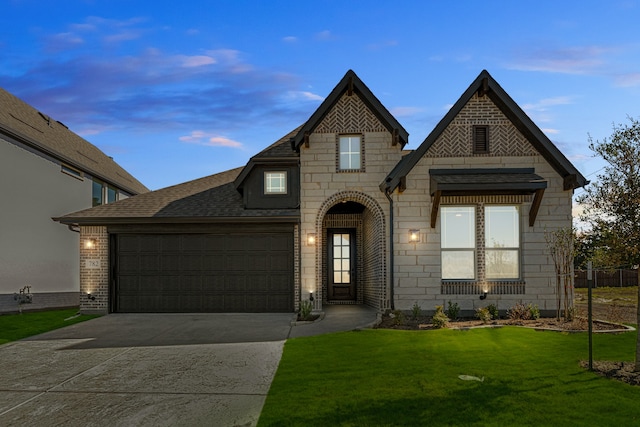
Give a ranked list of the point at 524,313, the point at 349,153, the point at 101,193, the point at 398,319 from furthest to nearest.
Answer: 1. the point at 101,193
2. the point at 349,153
3. the point at 524,313
4. the point at 398,319

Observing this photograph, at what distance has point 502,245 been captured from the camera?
1457cm

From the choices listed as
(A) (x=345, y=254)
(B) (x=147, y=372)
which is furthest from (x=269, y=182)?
(B) (x=147, y=372)

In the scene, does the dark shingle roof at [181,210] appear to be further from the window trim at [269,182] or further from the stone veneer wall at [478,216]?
the stone veneer wall at [478,216]

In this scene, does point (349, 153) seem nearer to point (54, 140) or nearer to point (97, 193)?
point (54, 140)

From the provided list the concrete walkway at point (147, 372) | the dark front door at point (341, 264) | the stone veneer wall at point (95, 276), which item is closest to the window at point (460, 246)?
the concrete walkway at point (147, 372)

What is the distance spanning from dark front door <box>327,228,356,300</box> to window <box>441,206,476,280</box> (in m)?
5.27

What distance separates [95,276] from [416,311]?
1009 cm

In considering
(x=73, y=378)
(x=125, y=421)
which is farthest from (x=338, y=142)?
(x=125, y=421)

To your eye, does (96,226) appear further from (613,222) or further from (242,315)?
(613,222)

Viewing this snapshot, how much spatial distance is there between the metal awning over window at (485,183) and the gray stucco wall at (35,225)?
1456 centimetres

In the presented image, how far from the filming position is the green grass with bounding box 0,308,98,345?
1252 centimetres

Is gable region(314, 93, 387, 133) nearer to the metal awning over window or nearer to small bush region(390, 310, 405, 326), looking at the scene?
the metal awning over window

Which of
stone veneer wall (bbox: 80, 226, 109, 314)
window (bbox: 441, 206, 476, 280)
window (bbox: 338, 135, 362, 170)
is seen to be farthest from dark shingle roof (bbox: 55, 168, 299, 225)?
window (bbox: 441, 206, 476, 280)

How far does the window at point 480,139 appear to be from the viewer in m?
14.8
